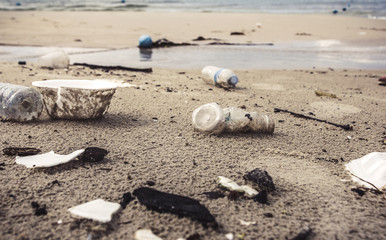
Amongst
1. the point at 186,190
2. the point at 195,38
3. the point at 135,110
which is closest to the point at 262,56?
the point at 195,38

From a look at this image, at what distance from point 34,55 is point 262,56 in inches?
182

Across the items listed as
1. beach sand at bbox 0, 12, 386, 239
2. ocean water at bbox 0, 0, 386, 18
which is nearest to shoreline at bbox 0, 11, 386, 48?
beach sand at bbox 0, 12, 386, 239

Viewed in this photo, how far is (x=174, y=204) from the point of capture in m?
1.83

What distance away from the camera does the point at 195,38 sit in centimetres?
1059

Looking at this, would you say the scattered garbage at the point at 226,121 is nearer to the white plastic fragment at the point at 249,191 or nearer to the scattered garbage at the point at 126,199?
the white plastic fragment at the point at 249,191

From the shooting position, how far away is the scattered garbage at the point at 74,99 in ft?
9.19

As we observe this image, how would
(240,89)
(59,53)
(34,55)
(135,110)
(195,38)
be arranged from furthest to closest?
1. (195,38)
2. (34,55)
3. (59,53)
4. (240,89)
5. (135,110)

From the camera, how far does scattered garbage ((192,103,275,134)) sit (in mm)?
2861

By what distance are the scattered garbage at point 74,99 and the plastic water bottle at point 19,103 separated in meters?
0.09

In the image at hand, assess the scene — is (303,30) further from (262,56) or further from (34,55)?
(34,55)

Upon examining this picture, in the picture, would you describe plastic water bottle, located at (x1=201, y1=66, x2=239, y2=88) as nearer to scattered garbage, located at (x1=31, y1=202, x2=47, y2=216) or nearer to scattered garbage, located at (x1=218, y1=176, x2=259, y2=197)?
scattered garbage, located at (x1=218, y1=176, x2=259, y2=197)

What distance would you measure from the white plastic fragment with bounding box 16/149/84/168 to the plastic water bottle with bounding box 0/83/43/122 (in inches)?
29.1

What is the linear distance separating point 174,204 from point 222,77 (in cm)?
304

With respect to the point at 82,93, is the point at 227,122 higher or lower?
lower
